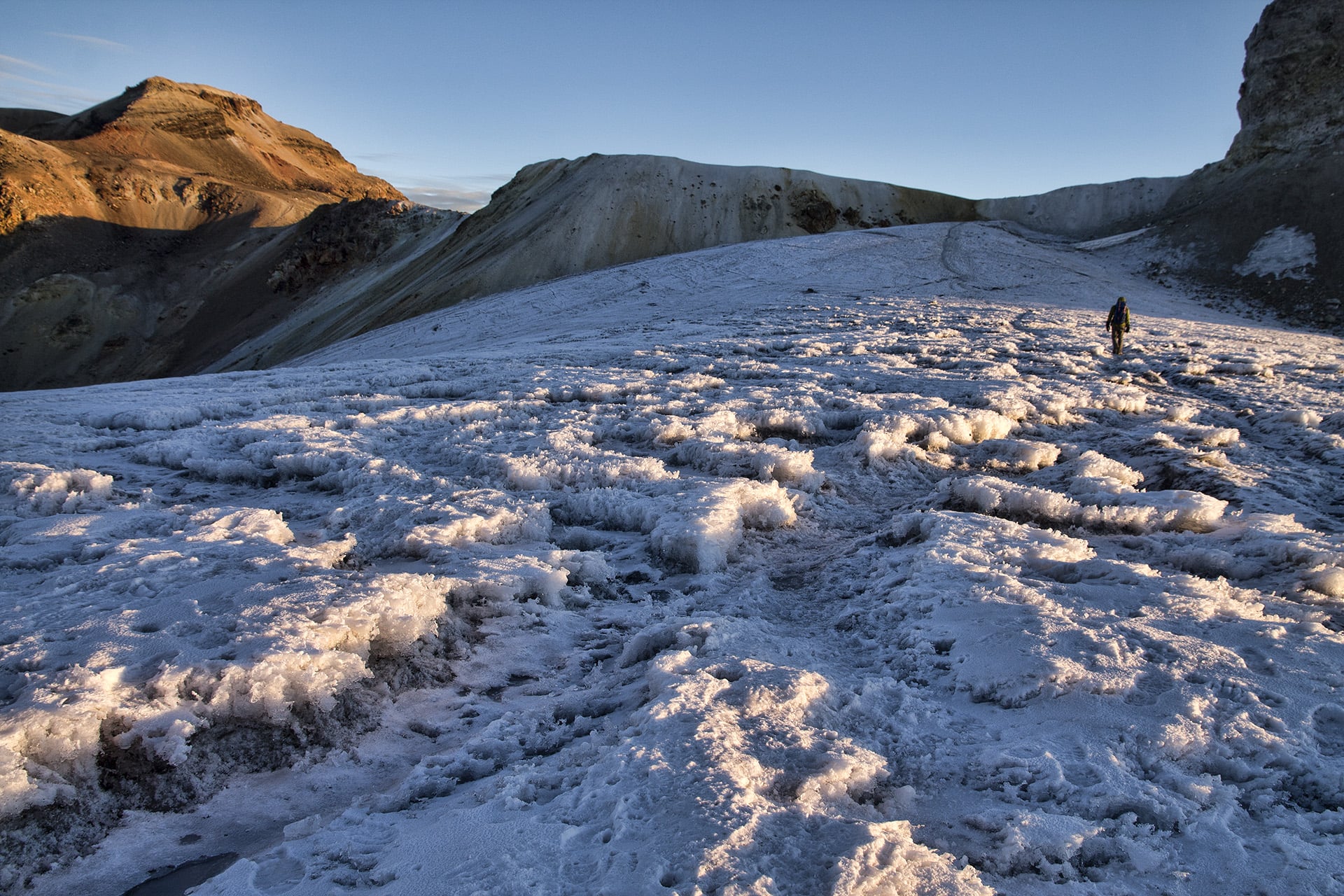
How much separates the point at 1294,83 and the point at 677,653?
4658cm

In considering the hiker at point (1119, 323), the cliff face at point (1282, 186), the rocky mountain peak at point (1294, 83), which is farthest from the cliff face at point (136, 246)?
the rocky mountain peak at point (1294, 83)

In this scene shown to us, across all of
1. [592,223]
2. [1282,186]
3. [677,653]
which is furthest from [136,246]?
[1282,186]

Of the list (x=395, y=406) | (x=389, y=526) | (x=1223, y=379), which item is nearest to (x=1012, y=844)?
(x=389, y=526)

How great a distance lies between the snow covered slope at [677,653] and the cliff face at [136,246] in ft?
155

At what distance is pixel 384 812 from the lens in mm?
3092

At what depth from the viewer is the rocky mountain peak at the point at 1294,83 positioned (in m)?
32.3

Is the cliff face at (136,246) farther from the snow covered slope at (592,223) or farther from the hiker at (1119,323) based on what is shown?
the hiker at (1119,323)

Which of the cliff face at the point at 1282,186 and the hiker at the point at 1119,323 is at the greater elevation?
the cliff face at the point at 1282,186

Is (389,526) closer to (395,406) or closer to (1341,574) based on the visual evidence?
(395,406)

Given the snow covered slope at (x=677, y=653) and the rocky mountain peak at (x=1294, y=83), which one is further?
the rocky mountain peak at (x=1294, y=83)

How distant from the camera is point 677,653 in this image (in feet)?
13.0

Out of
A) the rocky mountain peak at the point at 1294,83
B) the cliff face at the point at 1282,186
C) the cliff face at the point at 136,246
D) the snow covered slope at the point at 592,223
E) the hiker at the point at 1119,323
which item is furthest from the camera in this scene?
the cliff face at the point at 136,246

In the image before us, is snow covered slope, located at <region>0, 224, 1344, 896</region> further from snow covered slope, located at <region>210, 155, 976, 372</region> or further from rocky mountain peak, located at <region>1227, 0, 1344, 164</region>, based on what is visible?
rocky mountain peak, located at <region>1227, 0, 1344, 164</region>

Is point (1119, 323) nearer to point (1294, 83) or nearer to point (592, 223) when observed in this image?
point (592, 223)
